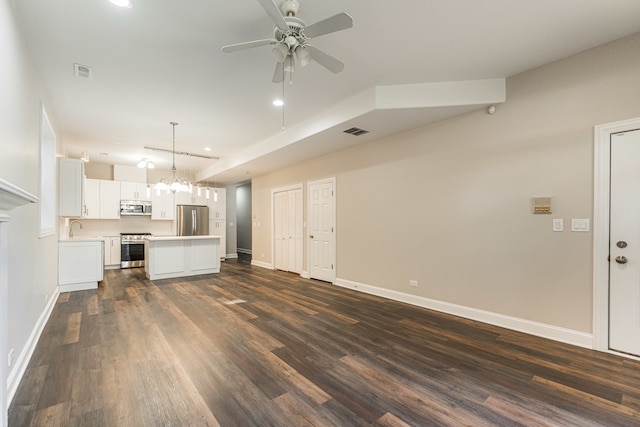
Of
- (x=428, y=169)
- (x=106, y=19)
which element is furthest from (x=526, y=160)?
(x=106, y=19)

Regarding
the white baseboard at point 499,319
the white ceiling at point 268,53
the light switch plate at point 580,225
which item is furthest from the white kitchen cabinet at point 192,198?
the light switch plate at point 580,225

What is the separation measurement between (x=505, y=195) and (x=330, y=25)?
9.25ft

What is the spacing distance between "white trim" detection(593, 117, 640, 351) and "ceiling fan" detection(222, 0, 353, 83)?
2679mm

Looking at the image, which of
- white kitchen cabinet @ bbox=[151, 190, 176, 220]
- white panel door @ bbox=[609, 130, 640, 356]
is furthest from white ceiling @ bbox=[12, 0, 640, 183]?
white kitchen cabinet @ bbox=[151, 190, 176, 220]

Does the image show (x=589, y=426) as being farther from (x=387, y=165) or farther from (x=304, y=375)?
(x=387, y=165)

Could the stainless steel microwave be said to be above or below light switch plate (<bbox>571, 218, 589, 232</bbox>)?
above

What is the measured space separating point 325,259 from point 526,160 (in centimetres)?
381

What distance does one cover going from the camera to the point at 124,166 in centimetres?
820

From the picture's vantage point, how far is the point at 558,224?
3.10m

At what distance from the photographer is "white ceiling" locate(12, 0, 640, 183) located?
235cm

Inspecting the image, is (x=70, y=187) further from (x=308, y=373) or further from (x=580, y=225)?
(x=580, y=225)

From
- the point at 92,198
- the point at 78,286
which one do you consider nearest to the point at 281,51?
the point at 78,286

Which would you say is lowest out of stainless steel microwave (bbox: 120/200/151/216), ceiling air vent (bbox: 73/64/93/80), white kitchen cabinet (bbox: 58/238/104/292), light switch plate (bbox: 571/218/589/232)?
white kitchen cabinet (bbox: 58/238/104/292)

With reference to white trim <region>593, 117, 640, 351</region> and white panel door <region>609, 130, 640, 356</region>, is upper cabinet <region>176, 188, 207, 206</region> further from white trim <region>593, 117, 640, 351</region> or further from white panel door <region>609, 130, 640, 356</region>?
white panel door <region>609, 130, 640, 356</region>
